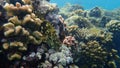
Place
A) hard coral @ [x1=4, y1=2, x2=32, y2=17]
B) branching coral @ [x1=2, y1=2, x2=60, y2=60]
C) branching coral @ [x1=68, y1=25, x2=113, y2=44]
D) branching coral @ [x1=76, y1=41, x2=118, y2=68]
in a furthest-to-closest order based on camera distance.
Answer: branching coral @ [x1=68, y1=25, x2=113, y2=44], branching coral @ [x1=76, y1=41, x2=118, y2=68], hard coral @ [x1=4, y1=2, x2=32, y2=17], branching coral @ [x1=2, y1=2, x2=60, y2=60]

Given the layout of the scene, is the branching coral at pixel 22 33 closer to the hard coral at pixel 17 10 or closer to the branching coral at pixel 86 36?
the hard coral at pixel 17 10

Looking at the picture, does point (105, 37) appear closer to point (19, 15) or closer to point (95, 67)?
point (95, 67)

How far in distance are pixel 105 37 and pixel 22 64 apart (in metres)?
5.76

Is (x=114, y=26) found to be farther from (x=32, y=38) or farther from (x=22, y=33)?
(x=22, y=33)

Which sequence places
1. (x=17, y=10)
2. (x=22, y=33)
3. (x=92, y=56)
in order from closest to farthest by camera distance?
(x=22, y=33) → (x=17, y=10) → (x=92, y=56)

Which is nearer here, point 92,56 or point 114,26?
point 92,56

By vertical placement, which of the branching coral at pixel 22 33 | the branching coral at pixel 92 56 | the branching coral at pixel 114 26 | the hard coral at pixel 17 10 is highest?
the branching coral at pixel 114 26

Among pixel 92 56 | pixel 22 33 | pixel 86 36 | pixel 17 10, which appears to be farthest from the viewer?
pixel 86 36

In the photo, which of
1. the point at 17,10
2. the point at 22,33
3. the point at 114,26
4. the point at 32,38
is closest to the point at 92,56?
the point at 32,38

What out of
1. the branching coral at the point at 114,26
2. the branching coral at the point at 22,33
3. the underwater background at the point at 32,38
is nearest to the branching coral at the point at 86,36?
the underwater background at the point at 32,38

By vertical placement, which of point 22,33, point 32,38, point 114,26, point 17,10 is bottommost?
point 32,38

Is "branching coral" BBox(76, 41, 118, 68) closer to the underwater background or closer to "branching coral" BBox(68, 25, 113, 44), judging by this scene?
the underwater background

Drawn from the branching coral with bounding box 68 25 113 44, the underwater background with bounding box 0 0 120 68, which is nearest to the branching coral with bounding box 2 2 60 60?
the underwater background with bounding box 0 0 120 68

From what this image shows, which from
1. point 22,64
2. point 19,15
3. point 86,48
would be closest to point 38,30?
point 19,15
